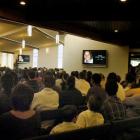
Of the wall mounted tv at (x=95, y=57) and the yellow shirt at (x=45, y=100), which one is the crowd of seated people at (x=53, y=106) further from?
the wall mounted tv at (x=95, y=57)

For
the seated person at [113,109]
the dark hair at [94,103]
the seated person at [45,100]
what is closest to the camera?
the dark hair at [94,103]

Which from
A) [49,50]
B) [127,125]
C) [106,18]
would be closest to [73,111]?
Answer: [127,125]

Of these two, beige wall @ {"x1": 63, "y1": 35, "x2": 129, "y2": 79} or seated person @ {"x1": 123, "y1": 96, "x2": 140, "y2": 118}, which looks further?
beige wall @ {"x1": 63, "y1": 35, "x2": 129, "y2": 79}

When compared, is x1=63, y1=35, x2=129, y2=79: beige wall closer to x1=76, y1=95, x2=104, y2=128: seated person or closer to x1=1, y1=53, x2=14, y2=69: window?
x1=76, y1=95, x2=104, y2=128: seated person

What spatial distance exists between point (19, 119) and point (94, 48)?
13.0m

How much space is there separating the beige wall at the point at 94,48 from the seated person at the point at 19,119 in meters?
12.8

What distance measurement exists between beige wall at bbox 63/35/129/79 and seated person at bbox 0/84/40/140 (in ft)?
41.9

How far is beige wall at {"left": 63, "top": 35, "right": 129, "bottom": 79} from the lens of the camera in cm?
1567

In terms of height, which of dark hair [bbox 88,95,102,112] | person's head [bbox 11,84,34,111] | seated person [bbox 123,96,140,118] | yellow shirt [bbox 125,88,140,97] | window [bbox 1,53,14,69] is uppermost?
window [bbox 1,53,14,69]

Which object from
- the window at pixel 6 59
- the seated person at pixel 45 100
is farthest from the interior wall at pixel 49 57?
the seated person at pixel 45 100

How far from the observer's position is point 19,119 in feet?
9.78

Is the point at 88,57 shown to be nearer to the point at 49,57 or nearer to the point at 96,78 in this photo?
the point at 96,78

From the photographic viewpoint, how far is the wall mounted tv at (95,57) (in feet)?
51.0

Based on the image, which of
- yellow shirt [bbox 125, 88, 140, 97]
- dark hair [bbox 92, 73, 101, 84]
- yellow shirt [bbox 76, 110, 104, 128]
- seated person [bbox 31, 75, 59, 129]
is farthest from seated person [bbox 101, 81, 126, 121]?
dark hair [bbox 92, 73, 101, 84]
